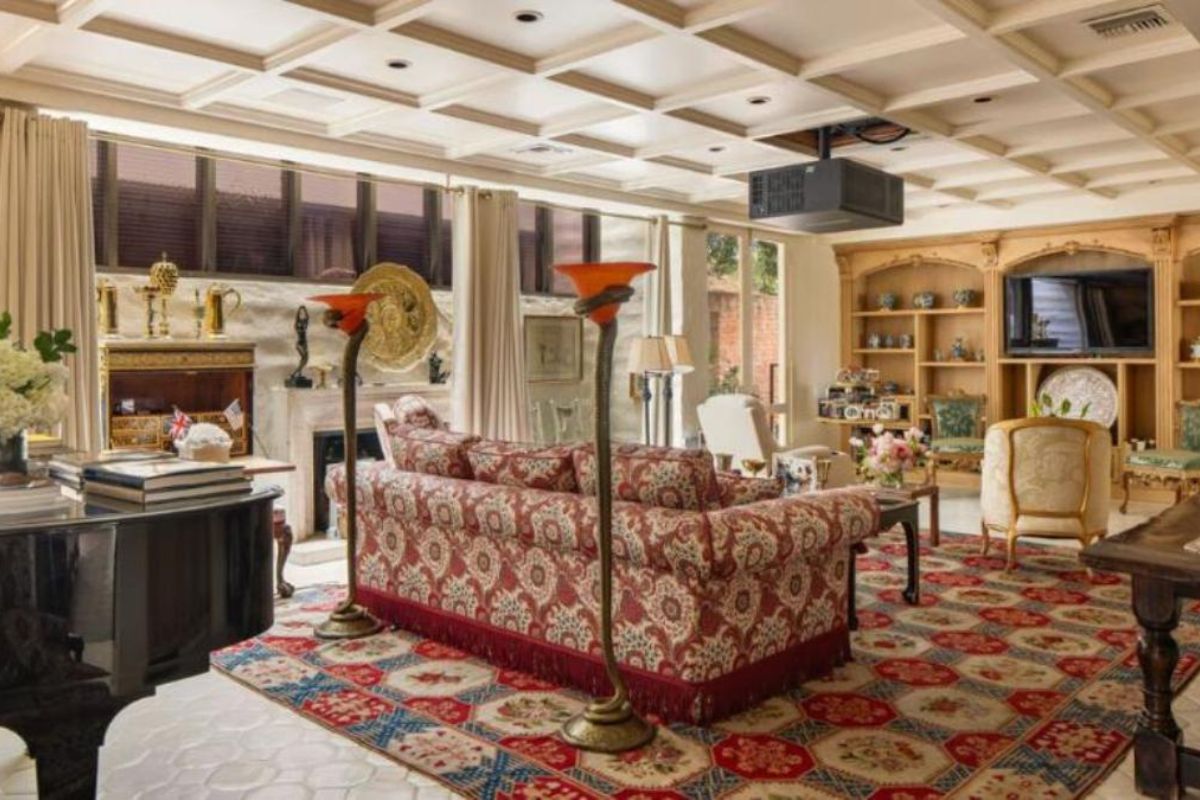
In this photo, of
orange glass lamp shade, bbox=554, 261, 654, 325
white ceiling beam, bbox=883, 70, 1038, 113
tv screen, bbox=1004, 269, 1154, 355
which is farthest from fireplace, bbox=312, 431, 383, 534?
tv screen, bbox=1004, 269, 1154, 355

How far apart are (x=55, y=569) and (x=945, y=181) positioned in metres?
→ 7.16

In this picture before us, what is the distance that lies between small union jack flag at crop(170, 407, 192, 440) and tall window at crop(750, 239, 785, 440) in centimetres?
550

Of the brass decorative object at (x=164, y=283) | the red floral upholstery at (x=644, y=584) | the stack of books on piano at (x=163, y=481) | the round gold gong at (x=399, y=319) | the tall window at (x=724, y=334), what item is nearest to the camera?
the stack of books on piano at (x=163, y=481)

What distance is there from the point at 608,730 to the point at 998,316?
6.99m

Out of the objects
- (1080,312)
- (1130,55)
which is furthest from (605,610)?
(1080,312)

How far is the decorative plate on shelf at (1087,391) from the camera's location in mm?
8242

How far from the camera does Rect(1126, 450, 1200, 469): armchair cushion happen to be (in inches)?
270

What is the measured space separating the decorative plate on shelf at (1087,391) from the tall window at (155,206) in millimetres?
7017

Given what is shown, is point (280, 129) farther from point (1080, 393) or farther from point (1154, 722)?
point (1080, 393)

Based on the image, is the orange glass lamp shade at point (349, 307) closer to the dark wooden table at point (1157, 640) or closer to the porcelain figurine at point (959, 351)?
the dark wooden table at point (1157, 640)

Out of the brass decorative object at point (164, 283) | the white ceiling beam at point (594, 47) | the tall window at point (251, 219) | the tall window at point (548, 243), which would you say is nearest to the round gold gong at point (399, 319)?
the tall window at point (251, 219)

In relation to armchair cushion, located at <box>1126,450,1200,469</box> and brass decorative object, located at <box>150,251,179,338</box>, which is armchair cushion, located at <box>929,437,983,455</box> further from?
brass decorative object, located at <box>150,251,179,338</box>

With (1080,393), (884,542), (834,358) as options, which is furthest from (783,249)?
(884,542)

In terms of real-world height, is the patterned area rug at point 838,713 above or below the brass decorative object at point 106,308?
below
